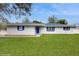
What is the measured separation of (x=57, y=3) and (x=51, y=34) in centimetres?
39

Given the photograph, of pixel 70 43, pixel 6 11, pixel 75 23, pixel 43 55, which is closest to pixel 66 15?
pixel 75 23

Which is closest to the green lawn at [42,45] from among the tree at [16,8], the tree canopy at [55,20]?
the tree canopy at [55,20]

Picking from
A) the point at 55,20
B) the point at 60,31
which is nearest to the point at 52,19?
the point at 55,20

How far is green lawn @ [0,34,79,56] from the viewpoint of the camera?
2939mm

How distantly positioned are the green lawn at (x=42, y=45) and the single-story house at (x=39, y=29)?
0.06 m

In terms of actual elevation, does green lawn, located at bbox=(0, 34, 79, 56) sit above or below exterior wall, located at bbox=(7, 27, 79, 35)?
below

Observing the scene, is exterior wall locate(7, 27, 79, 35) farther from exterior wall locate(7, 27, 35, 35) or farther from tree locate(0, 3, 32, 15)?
tree locate(0, 3, 32, 15)

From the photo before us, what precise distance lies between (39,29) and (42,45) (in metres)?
0.20

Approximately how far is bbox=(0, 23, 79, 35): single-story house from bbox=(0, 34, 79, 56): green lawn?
0.06m

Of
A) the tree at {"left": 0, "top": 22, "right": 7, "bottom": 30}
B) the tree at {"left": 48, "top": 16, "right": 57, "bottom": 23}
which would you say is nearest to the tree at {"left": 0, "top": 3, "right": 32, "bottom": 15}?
the tree at {"left": 0, "top": 22, "right": 7, "bottom": 30}

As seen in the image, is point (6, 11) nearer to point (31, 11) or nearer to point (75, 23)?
point (31, 11)

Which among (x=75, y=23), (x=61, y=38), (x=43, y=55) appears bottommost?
(x=43, y=55)

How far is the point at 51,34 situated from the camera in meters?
2.96

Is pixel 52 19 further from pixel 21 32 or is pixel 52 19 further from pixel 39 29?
pixel 21 32
